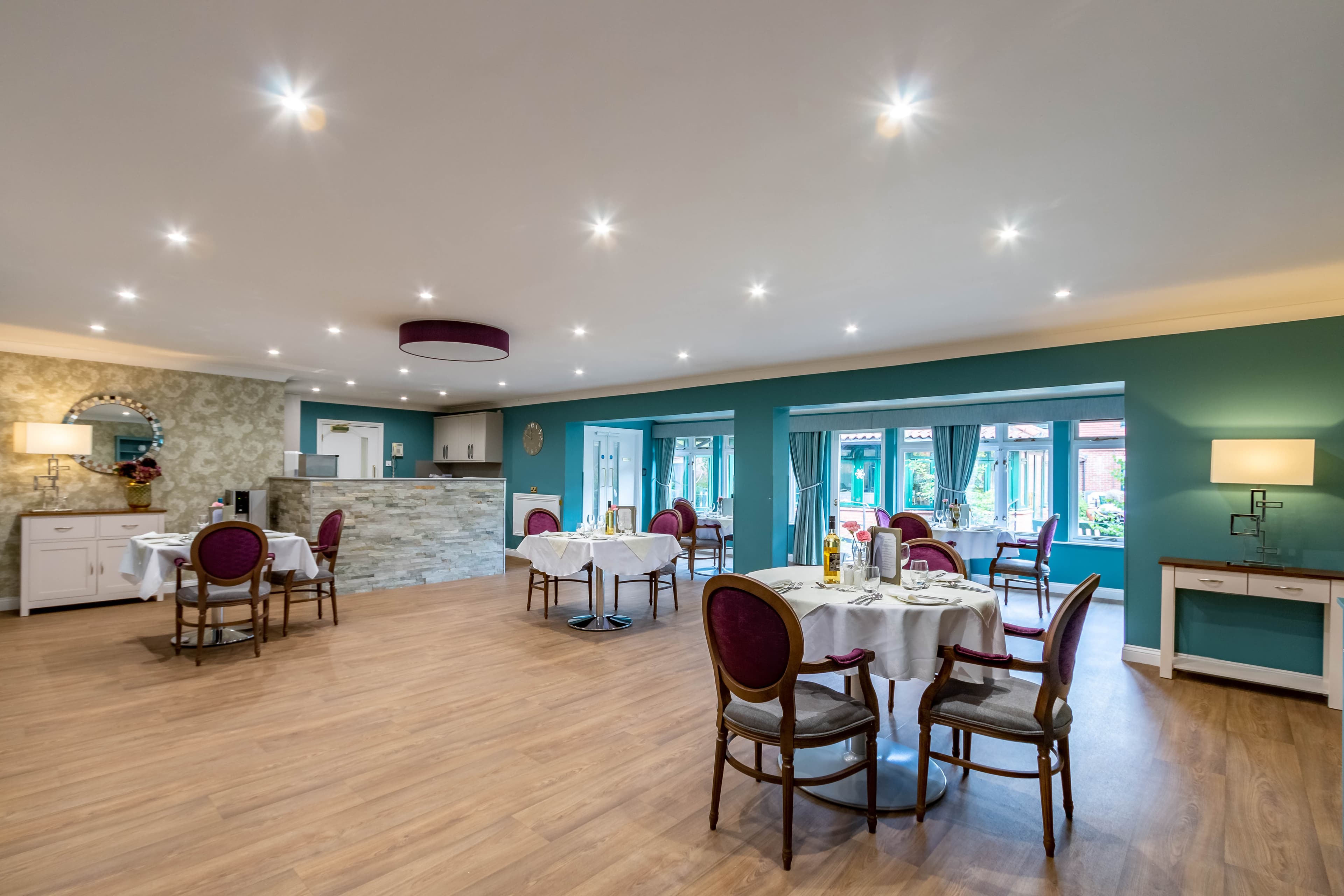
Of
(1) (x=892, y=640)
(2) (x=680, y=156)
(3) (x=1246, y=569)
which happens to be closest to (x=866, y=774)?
(1) (x=892, y=640)

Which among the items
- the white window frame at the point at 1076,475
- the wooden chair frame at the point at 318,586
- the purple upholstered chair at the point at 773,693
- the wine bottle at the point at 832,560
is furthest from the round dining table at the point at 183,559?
the white window frame at the point at 1076,475

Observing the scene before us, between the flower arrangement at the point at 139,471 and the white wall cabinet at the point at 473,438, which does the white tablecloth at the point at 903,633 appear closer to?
the flower arrangement at the point at 139,471

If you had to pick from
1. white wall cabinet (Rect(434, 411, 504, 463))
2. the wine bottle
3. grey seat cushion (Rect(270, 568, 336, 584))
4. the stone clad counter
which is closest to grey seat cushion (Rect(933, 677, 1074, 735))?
the wine bottle

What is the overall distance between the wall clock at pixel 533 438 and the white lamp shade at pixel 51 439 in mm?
5352

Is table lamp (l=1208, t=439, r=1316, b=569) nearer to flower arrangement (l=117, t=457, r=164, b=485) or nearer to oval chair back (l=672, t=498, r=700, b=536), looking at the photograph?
oval chair back (l=672, t=498, r=700, b=536)

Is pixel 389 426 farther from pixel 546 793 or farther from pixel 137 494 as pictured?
pixel 546 793

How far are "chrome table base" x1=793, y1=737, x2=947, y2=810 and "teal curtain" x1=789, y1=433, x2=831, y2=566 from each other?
692 cm

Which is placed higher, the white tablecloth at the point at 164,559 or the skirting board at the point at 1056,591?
the white tablecloth at the point at 164,559

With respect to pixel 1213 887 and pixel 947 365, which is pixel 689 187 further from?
pixel 947 365

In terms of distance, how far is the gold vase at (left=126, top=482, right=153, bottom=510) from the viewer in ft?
21.8

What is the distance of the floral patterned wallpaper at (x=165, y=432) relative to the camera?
623cm

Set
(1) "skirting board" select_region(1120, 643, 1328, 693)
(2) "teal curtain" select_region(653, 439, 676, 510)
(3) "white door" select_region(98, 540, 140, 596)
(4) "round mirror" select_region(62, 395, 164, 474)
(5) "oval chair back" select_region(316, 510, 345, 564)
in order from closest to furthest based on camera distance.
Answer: (1) "skirting board" select_region(1120, 643, 1328, 693), (5) "oval chair back" select_region(316, 510, 345, 564), (3) "white door" select_region(98, 540, 140, 596), (4) "round mirror" select_region(62, 395, 164, 474), (2) "teal curtain" select_region(653, 439, 676, 510)

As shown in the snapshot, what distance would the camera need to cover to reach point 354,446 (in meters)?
10.6

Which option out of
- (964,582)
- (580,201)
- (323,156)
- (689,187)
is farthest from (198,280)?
(964,582)
